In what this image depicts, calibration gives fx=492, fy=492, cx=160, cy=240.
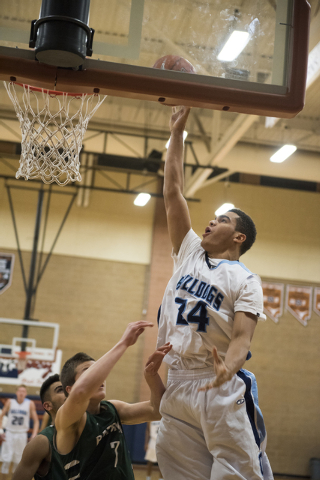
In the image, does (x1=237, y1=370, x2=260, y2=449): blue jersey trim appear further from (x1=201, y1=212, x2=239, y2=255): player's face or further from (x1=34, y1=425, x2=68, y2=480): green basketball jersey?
(x1=34, y1=425, x2=68, y2=480): green basketball jersey

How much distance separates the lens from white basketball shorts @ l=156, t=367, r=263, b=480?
2195 millimetres

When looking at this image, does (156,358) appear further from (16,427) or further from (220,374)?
(16,427)

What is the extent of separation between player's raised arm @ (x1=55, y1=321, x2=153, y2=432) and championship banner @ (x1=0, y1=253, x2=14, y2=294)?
8471mm

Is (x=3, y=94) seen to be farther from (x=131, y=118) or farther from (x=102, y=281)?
(x=102, y=281)

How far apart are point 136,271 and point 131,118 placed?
333 centimetres

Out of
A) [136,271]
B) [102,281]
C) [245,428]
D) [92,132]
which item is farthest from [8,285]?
[245,428]

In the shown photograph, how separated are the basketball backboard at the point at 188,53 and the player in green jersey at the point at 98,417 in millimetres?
1280

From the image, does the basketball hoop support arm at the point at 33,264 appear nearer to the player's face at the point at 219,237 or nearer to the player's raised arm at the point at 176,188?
the player's raised arm at the point at 176,188

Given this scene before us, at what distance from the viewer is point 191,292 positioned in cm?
251

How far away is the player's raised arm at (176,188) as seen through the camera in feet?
9.42

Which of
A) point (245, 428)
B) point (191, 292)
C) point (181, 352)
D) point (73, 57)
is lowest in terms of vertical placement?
point (245, 428)

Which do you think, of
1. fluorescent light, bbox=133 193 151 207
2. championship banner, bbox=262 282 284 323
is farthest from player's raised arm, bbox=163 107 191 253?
championship banner, bbox=262 282 284 323

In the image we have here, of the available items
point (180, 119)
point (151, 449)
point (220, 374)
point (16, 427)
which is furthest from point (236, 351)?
point (16, 427)

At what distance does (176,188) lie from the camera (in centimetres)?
288
